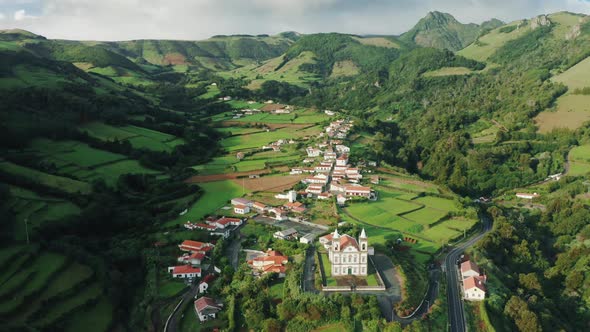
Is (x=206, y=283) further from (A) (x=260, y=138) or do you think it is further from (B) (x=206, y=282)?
(A) (x=260, y=138)

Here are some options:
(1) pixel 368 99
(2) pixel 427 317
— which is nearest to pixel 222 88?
(1) pixel 368 99

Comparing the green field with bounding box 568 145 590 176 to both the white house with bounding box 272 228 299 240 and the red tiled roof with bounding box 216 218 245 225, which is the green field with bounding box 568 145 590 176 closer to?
the white house with bounding box 272 228 299 240

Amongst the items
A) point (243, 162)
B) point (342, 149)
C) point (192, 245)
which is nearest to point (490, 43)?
point (342, 149)

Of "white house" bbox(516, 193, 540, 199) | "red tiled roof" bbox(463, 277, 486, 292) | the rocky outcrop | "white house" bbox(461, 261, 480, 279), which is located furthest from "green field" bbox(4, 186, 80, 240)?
the rocky outcrop

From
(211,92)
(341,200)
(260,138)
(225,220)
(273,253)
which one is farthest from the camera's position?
(211,92)

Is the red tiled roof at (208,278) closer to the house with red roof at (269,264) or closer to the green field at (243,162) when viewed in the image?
the house with red roof at (269,264)

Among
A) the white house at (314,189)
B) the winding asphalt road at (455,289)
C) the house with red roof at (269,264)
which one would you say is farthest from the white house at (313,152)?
the house with red roof at (269,264)
